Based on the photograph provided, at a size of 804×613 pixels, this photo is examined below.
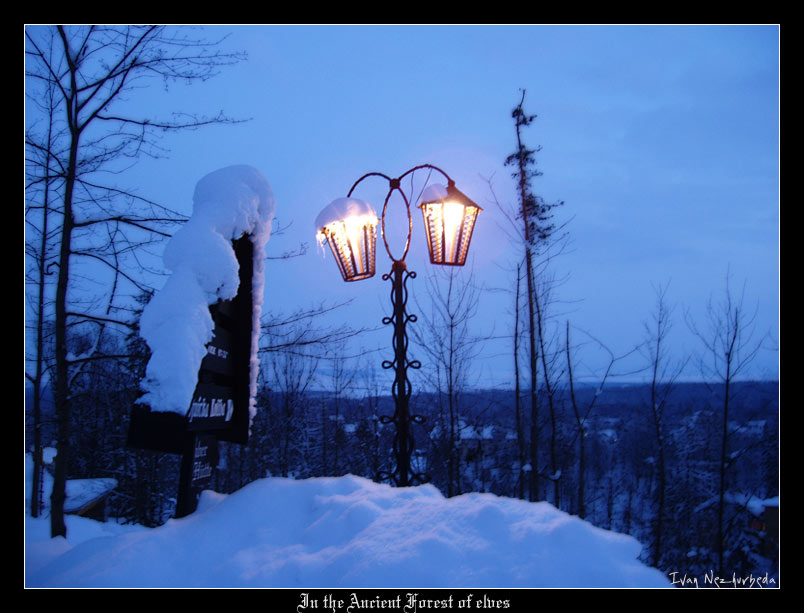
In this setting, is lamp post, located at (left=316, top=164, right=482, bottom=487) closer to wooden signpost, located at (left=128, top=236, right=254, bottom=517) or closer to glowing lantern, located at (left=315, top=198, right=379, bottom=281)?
glowing lantern, located at (left=315, top=198, right=379, bottom=281)

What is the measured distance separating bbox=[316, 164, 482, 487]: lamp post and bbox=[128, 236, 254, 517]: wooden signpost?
32.0 inches

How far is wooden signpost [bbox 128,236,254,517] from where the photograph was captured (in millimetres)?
2643

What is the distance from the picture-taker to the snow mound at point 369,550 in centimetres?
185

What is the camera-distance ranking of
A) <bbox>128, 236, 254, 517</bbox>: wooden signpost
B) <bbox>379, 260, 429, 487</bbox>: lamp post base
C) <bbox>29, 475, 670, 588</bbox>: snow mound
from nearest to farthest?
<bbox>29, 475, 670, 588</bbox>: snow mound → <bbox>128, 236, 254, 517</bbox>: wooden signpost → <bbox>379, 260, 429, 487</bbox>: lamp post base

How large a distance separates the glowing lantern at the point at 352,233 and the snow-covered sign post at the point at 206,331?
58 centimetres

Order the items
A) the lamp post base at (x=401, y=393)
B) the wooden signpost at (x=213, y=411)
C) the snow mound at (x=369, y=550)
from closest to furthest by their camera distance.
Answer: the snow mound at (x=369, y=550)
the wooden signpost at (x=213, y=411)
the lamp post base at (x=401, y=393)

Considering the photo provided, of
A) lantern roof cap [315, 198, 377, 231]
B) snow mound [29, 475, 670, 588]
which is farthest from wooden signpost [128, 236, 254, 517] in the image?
lantern roof cap [315, 198, 377, 231]

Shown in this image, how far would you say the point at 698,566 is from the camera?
25219 mm

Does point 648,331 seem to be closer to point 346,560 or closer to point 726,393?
point 726,393

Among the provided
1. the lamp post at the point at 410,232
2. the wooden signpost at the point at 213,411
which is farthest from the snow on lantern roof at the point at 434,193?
the wooden signpost at the point at 213,411

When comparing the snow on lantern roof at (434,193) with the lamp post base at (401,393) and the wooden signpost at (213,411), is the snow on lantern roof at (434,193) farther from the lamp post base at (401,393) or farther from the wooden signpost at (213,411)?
the wooden signpost at (213,411)

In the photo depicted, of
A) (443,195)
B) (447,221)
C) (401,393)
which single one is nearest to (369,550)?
(401,393)

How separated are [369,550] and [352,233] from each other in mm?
2494
